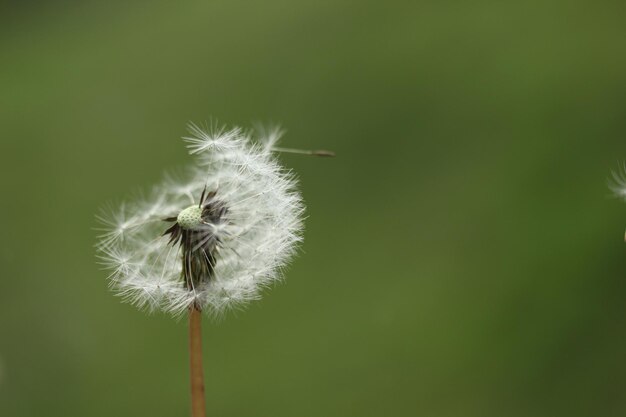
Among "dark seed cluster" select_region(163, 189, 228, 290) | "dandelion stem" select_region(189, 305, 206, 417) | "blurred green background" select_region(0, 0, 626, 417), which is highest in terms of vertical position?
"blurred green background" select_region(0, 0, 626, 417)

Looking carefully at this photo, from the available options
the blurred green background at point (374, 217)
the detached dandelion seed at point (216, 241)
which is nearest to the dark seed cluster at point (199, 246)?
the detached dandelion seed at point (216, 241)

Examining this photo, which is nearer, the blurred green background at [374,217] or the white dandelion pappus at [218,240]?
the white dandelion pappus at [218,240]

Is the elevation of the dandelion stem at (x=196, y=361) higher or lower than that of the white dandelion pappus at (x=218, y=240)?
lower

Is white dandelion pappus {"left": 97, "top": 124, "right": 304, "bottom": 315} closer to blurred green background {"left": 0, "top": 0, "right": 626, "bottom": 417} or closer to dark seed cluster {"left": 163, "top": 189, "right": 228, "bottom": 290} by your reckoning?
dark seed cluster {"left": 163, "top": 189, "right": 228, "bottom": 290}

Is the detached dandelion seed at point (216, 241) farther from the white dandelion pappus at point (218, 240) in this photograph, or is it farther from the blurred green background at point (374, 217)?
the blurred green background at point (374, 217)

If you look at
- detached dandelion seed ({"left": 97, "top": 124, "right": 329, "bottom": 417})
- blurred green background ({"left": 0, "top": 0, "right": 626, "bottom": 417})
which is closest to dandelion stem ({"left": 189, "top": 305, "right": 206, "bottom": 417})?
detached dandelion seed ({"left": 97, "top": 124, "right": 329, "bottom": 417})

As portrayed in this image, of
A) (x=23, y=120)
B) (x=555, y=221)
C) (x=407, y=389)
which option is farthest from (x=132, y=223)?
(x=23, y=120)

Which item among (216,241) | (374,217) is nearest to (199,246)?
(216,241)

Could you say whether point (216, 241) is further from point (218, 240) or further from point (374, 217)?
point (374, 217)

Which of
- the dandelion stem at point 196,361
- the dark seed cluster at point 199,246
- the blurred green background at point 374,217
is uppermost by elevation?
the blurred green background at point 374,217
